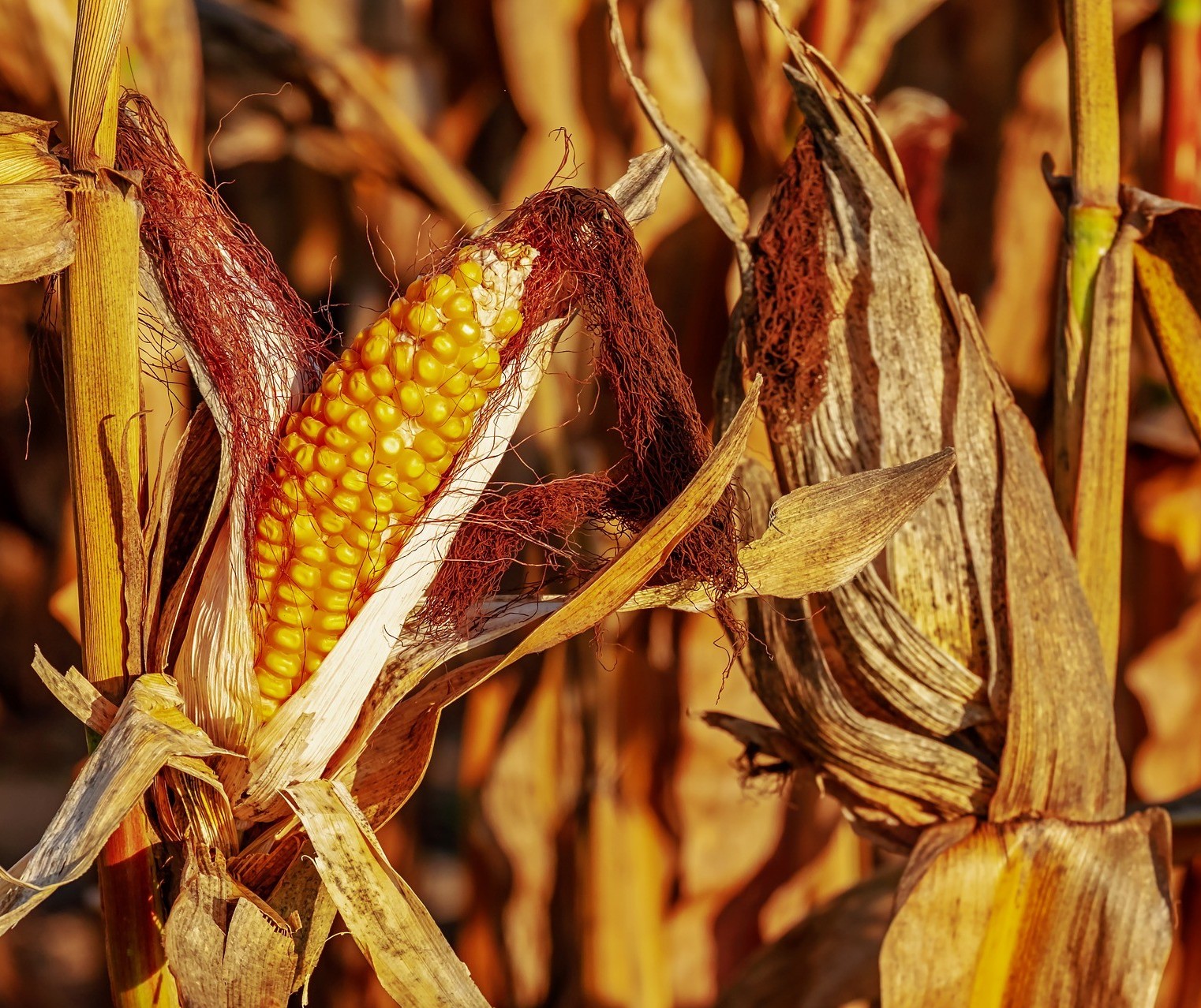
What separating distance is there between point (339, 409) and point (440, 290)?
7 cm

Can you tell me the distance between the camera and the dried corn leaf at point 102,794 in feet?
1.43

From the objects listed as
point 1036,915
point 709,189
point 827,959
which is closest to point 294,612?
point 709,189

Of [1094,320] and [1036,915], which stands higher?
[1094,320]

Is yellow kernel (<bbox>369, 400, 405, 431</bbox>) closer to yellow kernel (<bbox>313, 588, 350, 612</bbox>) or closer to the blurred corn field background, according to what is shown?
yellow kernel (<bbox>313, 588, 350, 612</bbox>)

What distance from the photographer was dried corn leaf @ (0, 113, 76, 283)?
1.41 feet

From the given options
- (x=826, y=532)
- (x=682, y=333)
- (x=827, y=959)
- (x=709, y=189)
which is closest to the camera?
(x=826, y=532)

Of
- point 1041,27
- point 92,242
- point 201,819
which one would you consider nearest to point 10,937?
point 201,819

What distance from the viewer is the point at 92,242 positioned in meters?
0.45

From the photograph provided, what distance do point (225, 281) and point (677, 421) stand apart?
0.22 meters

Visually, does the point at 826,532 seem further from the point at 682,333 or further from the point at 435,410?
the point at 682,333

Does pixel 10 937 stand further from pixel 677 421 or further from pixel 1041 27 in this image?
pixel 1041 27

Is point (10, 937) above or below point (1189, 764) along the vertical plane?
above

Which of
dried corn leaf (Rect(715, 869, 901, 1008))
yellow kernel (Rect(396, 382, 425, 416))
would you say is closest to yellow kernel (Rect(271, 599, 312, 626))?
yellow kernel (Rect(396, 382, 425, 416))

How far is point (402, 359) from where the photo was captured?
1.60 ft
